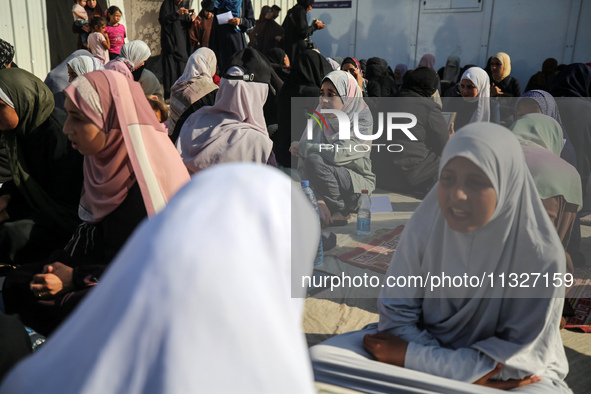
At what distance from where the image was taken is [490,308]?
1.65m

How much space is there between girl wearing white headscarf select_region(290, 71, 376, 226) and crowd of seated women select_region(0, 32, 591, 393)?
A: 0.02 m

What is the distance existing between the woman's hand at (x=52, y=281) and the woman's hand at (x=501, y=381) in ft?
5.47

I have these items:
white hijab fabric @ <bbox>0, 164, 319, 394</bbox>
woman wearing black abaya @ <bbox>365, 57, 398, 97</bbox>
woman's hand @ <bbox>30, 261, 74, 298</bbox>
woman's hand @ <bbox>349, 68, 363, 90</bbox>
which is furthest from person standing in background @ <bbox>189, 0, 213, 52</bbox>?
white hijab fabric @ <bbox>0, 164, 319, 394</bbox>

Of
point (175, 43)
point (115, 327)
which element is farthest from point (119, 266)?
point (175, 43)

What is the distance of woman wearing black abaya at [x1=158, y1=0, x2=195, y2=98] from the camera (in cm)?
798

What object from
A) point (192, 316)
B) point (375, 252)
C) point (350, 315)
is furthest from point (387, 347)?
point (375, 252)

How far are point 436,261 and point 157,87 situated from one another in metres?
4.40

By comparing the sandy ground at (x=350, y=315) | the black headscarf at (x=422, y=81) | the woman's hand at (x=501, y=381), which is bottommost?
the sandy ground at (x=350, y=315)

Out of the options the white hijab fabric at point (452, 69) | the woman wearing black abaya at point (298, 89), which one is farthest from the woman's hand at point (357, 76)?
the white hijab fabric at point (452, 69)

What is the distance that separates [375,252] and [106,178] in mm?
1904

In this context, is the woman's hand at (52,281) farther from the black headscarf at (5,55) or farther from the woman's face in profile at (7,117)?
the black headscarf at (5,55)

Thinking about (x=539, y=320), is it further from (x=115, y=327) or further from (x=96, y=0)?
(x=96, y=0)

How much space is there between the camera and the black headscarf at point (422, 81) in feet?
17.4

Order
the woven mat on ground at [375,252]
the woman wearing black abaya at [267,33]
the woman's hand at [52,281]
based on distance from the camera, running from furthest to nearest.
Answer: the woman wearing black abaya at [267,33], the woven mat on ground at [375,252], the woman's hand at [52,281]
